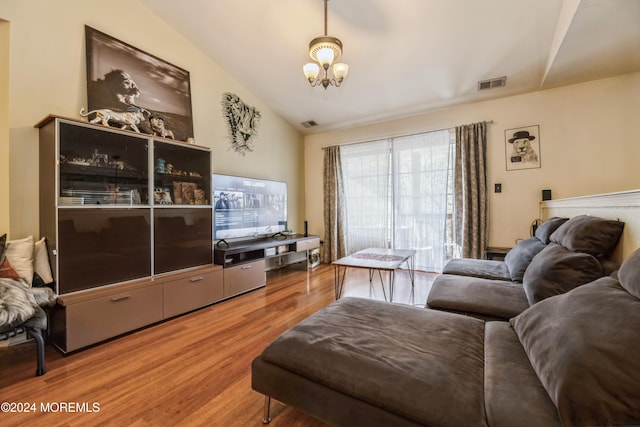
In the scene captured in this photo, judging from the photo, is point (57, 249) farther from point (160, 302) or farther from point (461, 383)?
point (461, 383)

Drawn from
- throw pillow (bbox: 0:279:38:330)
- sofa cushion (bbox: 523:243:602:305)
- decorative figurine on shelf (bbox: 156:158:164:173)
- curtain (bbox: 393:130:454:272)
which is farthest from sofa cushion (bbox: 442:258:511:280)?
throw pillow (bbox: 0:279:38:330)

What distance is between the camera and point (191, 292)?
269 cm

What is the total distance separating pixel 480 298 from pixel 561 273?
47 cm

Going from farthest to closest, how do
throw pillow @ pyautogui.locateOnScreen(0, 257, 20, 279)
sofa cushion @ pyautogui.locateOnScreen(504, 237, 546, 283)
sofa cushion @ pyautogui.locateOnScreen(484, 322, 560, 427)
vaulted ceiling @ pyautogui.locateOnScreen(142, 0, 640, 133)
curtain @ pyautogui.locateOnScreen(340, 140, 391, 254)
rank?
curtain @ pyautogui.locateOnScreen(340, 140, 391, 254), vaulted ceiling @ pyautogui.locateOnScreen(142, 0, 640, 133), sofa cushion @ pyautogui.locateOnScreen(504, 237, 546, 283), throw pillow @ pyautogui.locateOnScreen(0, 257, 20, 279), sofa cushion @ pyautogui.locateOnScreen(484, 322, 560, 427)

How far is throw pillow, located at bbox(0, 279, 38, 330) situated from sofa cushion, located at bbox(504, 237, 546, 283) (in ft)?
11.6

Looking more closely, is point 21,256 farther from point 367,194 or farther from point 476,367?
point 367,194

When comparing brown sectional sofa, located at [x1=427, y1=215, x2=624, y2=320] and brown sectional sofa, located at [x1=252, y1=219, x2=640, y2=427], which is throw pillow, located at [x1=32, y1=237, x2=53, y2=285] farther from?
brown sectional sofa, located at [x1=427, y1=215, x2=624, y2=320]

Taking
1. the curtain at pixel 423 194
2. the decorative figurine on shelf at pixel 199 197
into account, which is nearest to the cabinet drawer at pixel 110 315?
the decorative figurine on shelf at pixel 199 197

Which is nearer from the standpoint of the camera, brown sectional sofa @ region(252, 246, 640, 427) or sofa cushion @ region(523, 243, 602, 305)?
brown sectional sofa @ region(252, 246, 640, 427)

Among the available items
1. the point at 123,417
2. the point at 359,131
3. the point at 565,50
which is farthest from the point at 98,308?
the point at 565,50

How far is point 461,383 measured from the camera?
0.93 meters

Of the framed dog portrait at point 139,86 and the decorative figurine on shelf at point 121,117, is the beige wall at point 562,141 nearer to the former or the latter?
the framed dog portrait at point 139,86

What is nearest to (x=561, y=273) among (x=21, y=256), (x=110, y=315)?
(x=110, y=315)

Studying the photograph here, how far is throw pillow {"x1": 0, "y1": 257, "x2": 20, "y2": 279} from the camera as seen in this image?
6.01ft
